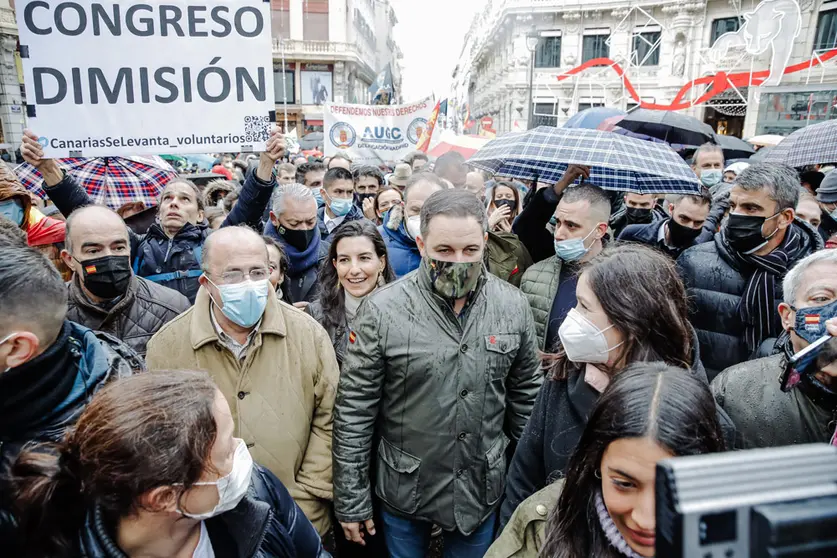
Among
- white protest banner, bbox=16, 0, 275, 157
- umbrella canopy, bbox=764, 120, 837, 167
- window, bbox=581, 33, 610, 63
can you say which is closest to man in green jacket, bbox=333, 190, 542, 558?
white protest banner, bbox=16, 0, 275, 157

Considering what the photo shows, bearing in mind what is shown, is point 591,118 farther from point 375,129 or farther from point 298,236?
point 298,236

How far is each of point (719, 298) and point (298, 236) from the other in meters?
2.92

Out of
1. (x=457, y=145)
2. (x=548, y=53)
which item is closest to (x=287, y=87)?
(x=548, y=53)

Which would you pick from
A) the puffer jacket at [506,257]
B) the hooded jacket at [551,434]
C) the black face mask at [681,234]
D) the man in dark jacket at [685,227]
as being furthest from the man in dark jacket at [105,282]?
the black face mask at [681,234]

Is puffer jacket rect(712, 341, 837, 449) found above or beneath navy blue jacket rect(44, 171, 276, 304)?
beneath

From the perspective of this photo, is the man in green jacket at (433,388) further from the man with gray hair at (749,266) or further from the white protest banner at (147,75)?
the white protest banner at (147,75)

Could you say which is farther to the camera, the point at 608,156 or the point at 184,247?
the point at 184,247

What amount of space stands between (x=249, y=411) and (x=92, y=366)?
0.68 metres

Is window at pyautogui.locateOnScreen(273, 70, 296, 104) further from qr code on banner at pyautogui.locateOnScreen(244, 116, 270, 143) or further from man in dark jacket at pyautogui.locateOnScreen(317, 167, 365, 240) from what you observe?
Result: qr code on banner at pyautogui.locateOnScreen(244, 116, 270, 143)

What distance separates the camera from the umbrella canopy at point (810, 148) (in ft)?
A: 16.0

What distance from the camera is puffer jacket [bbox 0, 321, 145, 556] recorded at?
1.58 m

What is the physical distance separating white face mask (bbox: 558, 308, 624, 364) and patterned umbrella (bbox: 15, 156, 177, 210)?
164 inches

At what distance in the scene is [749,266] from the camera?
10.1ft

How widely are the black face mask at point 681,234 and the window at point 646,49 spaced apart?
91.2 ft
